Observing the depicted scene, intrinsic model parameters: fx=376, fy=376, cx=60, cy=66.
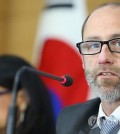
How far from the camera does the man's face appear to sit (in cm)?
109

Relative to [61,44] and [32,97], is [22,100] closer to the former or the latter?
[32,97]

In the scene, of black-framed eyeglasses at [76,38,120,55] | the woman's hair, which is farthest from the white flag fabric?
black-framed eyeglasses at [76,38,120,55]

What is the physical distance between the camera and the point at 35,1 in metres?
3.04

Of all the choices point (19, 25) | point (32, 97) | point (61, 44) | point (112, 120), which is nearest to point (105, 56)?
point (112, 120)

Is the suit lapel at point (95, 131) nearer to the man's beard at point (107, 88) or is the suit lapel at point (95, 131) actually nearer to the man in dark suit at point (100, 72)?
the man in dark suit at point (100, 72)

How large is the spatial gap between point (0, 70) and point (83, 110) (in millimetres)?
665

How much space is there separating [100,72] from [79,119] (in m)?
0.24

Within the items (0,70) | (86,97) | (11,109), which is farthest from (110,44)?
(86,97)

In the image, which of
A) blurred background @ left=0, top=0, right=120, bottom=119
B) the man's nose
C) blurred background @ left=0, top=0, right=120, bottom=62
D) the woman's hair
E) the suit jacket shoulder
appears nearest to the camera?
the man's nose

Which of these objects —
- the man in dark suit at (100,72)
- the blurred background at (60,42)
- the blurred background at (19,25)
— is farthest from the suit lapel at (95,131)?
the blurred background at (19,25)

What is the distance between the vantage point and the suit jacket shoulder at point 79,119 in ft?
4.08

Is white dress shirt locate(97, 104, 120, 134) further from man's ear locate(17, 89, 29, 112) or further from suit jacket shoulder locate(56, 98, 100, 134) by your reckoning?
man's ear locate(17, 89, 29, 112)

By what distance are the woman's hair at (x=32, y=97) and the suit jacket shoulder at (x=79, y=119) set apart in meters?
0.51

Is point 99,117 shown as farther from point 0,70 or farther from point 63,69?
point 63,69
